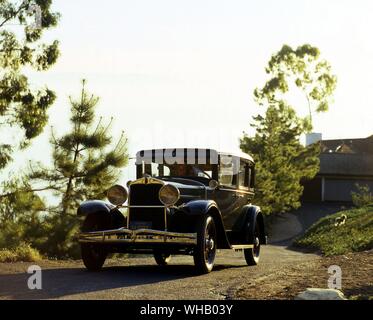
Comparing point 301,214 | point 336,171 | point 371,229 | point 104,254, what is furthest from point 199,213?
point 336,171

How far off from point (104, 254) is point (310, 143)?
4964 centimetres

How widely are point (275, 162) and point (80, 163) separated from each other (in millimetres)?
28586

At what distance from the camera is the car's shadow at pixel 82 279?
8.40 m

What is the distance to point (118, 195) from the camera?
11.5m

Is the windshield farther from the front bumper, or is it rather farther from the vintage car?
the front bumper

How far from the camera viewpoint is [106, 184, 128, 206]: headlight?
451 inches

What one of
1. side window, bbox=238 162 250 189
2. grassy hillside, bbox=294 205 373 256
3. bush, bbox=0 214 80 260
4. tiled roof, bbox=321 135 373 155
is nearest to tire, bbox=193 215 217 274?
side window, bbox=238 162 250 189

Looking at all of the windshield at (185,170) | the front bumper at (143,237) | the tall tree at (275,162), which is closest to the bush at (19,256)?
the windshield at (185,170)

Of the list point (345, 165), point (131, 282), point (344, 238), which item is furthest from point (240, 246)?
point (345, 165)

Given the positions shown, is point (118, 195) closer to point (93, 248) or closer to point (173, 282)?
point (93, 248)

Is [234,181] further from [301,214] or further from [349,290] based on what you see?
[301,214]

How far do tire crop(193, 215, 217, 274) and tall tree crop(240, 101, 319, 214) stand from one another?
100 feet

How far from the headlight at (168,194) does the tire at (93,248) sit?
4.32ft

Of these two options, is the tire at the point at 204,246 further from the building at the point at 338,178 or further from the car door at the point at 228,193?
the building at the point at 338,178
